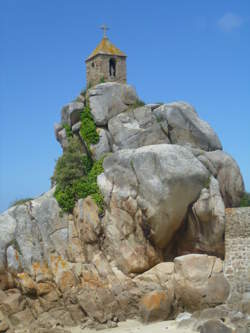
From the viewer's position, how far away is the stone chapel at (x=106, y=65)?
34.3m

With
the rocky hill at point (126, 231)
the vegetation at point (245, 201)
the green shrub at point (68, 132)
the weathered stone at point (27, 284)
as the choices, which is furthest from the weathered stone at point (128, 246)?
the green shrub at point (68, 132)

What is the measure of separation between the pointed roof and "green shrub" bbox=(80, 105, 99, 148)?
3.77m

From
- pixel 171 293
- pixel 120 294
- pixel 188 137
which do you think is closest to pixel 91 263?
pixel 120 294

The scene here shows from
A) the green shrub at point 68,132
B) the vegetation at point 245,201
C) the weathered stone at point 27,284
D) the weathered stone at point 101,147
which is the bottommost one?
the weathered stone at point 27,284

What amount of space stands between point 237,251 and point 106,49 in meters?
14.5

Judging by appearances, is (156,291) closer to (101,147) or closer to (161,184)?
(161,184)

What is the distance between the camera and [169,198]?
89.6 ft

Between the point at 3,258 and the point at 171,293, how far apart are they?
8550mm

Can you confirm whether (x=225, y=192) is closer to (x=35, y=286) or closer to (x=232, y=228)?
(x=232, y=228)

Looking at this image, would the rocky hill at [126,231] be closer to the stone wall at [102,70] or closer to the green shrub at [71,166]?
the green shrub at [71,166]

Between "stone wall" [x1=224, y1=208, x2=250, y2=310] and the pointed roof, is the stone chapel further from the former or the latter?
"stone wall" [x1=224, y1=208, x2=250, y2=310]

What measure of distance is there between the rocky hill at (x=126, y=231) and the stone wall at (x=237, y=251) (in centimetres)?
32

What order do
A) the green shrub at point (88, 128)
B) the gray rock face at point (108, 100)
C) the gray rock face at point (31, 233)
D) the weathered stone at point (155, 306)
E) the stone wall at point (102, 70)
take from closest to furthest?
1. the weathered stone at point (155, 306)
2. the gray rock face at point (31, 233)
3. the green shrub at point (88, 128)
4. the gray rock face at point (108, 100)
5. the stone wall at point (102, 70)

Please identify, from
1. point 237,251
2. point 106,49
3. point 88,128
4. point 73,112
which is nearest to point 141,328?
point 237,251
